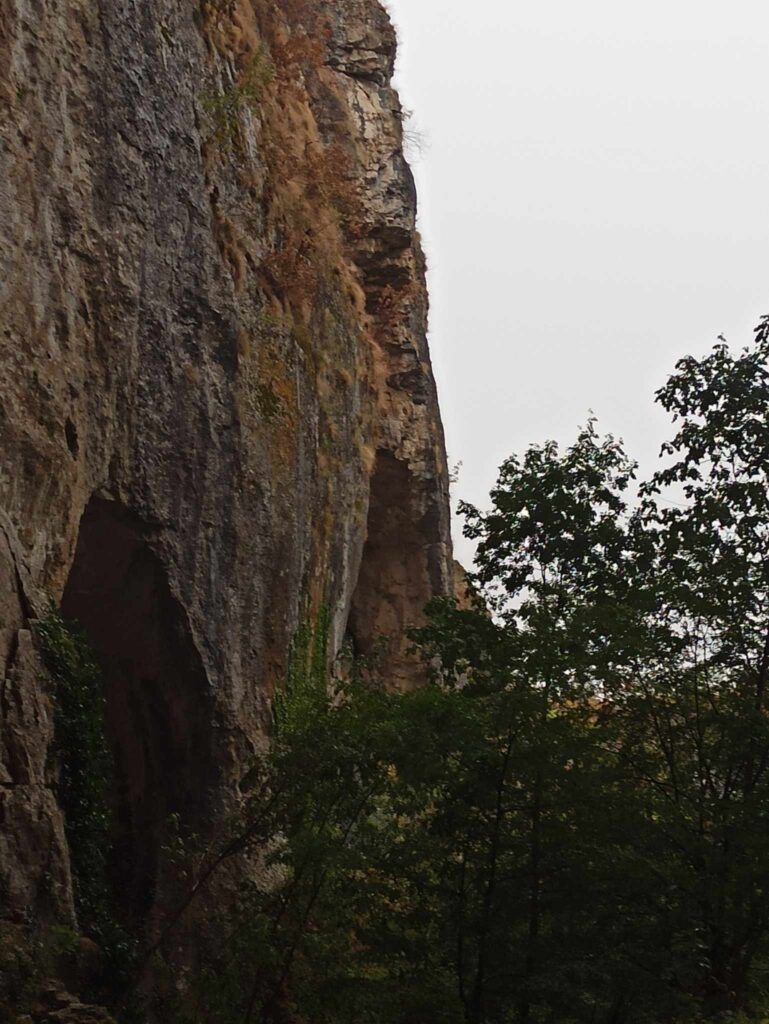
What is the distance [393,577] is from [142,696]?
450 inches

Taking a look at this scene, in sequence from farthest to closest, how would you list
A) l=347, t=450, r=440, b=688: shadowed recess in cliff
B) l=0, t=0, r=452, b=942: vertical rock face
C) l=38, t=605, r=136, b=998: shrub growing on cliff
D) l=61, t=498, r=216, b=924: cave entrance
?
1. l=347, t=450, r=440, b=688: shadowed recess in cliff
2. l=61, t=498, r=216, b=924: cave entrance
3. l=38, t=605, r=136, b=998: shrub growing on cliff
4. l=0, t=0, r=452, b=942: vertical rock face

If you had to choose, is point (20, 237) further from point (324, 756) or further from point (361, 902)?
point (361, 902)

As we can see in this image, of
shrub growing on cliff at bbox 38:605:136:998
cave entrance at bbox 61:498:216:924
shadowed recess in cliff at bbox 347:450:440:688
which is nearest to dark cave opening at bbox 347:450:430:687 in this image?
shadowed recess in cliff at bbox 347:450:440:688

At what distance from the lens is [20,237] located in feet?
37.8

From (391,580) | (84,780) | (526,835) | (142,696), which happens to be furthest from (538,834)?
(391,580)

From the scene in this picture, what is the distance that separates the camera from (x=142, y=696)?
15.4 m

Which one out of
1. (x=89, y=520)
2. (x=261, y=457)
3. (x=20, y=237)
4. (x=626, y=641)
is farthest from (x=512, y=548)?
(x=20, y=237)

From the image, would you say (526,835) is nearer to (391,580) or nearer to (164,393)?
(164,393)

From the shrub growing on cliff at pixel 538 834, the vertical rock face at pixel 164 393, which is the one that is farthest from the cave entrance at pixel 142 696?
the shrub growing on cliff at pixel 538 834

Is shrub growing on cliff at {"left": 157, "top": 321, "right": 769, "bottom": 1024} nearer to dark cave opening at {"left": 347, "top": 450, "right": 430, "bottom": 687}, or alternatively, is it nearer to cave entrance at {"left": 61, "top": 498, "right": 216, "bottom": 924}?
cave entrance at {"left": 61, "top": 498, "right": 216, "bottom": 924}

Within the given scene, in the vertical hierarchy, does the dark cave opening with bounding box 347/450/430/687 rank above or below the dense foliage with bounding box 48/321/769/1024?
above

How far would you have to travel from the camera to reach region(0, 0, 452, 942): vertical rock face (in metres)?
11.4

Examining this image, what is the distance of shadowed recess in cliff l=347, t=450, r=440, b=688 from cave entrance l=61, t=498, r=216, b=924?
1044 centimetres

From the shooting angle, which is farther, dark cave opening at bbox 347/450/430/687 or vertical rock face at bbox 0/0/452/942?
dark cave opening at bbox 347/450/430/687
